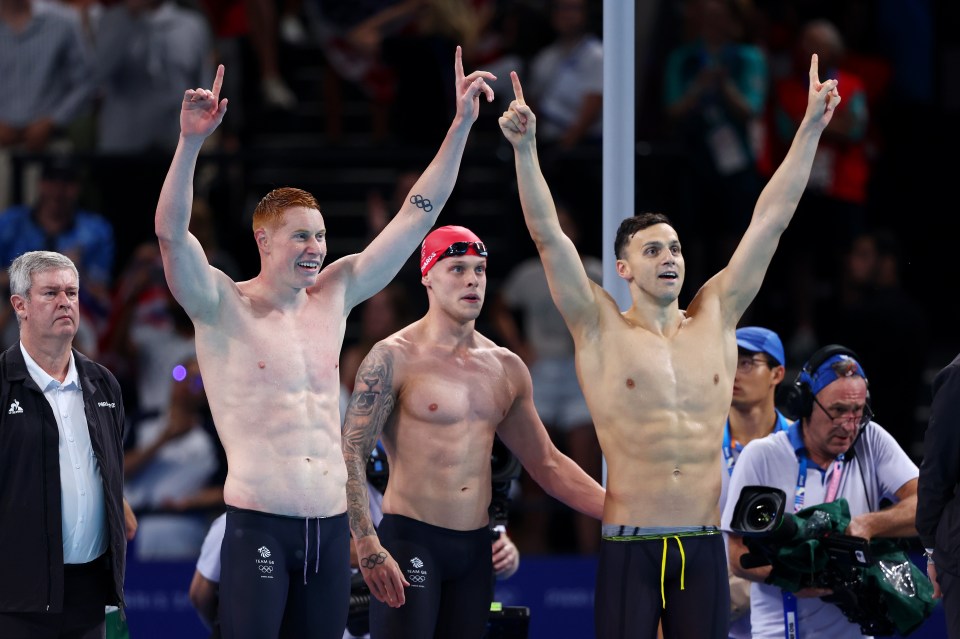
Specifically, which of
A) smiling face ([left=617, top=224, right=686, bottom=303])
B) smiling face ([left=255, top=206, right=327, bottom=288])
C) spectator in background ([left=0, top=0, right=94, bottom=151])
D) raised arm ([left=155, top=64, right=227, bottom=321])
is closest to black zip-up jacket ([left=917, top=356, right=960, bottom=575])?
smiling face ([left=617, top=224, right=686, bottom=303])

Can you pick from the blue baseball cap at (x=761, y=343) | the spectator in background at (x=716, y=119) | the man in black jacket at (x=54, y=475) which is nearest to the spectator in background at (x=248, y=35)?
the spectator in background at (x=716, y=119)

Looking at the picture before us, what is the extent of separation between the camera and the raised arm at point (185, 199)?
5.53 metres

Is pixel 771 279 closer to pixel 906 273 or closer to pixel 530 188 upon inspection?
pixel 906 273

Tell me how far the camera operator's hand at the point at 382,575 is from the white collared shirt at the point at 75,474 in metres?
0.99

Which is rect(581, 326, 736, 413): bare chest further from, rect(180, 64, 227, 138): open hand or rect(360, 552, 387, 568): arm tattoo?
rect(180, 64, 227, 138): open hand

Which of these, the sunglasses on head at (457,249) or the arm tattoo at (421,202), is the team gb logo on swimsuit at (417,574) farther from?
the arm tattoo at (421,202)

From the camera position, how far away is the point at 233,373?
579cm

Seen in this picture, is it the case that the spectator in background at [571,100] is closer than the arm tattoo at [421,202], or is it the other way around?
the arm tattoo at [421,202]

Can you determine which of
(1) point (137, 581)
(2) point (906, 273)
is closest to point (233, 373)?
(1) point (137, 581)

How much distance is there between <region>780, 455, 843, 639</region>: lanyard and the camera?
672 centimetres

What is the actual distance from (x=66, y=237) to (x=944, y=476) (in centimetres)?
642

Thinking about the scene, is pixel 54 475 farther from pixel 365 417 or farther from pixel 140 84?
pixel 140 84

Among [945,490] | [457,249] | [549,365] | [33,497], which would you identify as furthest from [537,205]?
[549,365]

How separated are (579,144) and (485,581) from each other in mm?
5120
